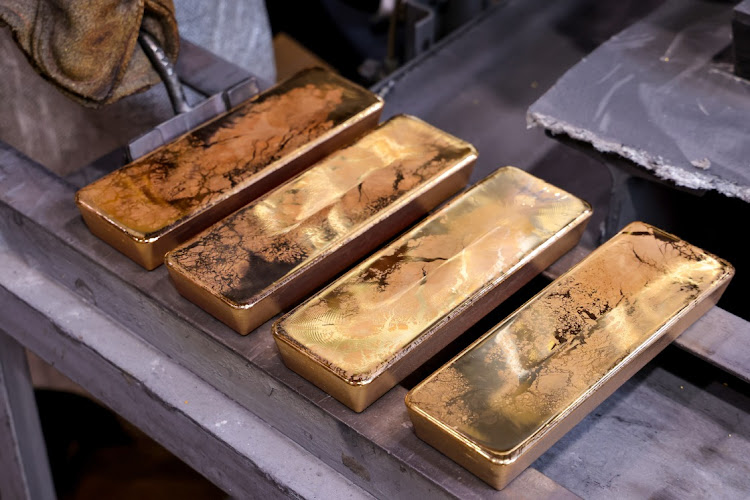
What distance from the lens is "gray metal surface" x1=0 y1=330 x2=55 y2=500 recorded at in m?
1.17

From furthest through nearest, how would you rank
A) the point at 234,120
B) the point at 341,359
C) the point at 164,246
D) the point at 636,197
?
the point at 636,197, the point at 234,120, the point at 164,246, the point at 341,359

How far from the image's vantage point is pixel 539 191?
85cm

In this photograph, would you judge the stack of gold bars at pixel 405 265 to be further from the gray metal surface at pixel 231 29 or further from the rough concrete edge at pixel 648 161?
the gray metal surface at pixel 231 29

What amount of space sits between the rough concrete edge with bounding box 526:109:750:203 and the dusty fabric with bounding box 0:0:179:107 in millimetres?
457

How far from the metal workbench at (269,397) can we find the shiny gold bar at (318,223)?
0.05 m

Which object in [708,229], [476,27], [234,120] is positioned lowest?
[708,229]

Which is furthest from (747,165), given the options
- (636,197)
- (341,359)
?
(341,359)

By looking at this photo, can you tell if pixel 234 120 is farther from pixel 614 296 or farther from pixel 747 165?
pixel 747 165

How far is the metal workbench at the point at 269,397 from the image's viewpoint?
74cm

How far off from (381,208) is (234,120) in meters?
0.22

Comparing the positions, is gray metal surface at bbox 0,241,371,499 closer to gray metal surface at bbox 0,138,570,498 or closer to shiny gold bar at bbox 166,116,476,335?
gray metal surface at bbox 0,138,570,498

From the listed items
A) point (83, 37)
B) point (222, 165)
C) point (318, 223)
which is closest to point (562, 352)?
point (318, 223)

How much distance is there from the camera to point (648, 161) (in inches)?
38.5

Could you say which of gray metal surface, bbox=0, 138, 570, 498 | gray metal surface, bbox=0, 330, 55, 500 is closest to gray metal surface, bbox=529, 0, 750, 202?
gray metal surface, bbox=0, 138, 570, 498
